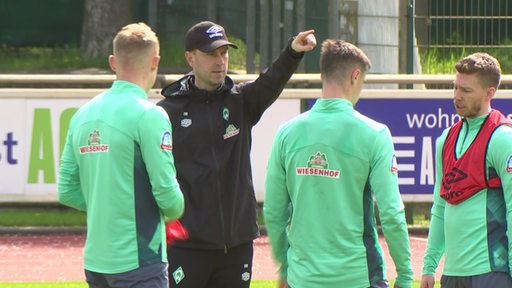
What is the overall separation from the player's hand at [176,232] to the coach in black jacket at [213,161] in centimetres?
3

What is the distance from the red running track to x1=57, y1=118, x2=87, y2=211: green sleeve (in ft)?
16.7

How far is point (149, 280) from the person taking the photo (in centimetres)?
574

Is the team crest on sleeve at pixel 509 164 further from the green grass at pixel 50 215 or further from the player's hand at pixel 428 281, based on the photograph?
the green grass at pixel 50 215

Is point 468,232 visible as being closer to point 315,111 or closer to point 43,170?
point 315,111

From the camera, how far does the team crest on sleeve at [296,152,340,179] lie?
18.7 ft

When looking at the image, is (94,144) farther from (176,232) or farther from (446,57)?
(446,57)

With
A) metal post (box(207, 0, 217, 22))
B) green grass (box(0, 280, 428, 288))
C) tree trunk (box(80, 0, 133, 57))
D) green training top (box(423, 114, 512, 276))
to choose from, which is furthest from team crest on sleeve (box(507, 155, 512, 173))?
tree trunk (box(80, 0, 133, 57))

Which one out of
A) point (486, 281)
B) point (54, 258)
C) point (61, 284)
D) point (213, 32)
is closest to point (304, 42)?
point (213, 32)

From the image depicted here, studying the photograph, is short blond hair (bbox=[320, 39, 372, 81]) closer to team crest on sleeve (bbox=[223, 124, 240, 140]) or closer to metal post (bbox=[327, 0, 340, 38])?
team crest on sleeve (bbox=[223, 124, 240, 140])

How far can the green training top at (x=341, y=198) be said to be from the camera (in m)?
5.68

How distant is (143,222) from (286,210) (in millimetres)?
691

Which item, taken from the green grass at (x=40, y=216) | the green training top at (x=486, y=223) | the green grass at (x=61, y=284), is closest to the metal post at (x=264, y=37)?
the green grass at (x=40, y=216)

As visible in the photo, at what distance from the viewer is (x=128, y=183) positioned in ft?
18.9

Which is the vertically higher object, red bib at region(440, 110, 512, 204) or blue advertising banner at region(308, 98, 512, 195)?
red bib at region(440, 110, 512, 204)
